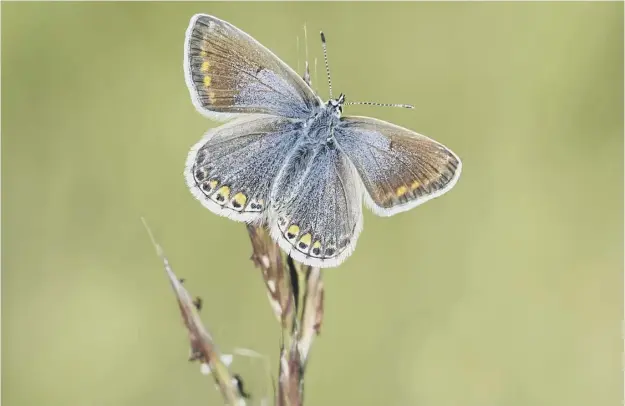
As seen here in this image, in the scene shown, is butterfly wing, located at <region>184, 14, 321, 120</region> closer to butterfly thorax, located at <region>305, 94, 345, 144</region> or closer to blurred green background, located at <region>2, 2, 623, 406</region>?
butterfly thorax, located at <region>305, 94, 345, 144</region>

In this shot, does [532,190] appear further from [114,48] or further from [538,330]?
[114,48]

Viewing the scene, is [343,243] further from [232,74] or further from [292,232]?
[232,74]

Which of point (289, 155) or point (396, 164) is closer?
point (396, 164)

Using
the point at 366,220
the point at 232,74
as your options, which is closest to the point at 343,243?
the point at 232,74

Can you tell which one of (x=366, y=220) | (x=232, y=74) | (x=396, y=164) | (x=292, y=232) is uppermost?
(x=232, y=74)

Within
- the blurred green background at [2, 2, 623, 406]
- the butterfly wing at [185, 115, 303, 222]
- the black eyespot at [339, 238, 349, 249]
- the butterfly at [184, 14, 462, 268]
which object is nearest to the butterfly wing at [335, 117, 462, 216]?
the butterfly at [184, 14, 462, 268]

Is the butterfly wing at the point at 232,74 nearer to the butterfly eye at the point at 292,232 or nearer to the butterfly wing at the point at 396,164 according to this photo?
the butterfly wing at the point at 396,164

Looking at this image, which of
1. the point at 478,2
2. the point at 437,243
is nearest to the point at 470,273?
the point at 437,243

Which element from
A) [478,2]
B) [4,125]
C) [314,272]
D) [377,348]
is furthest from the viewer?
[478,2]
